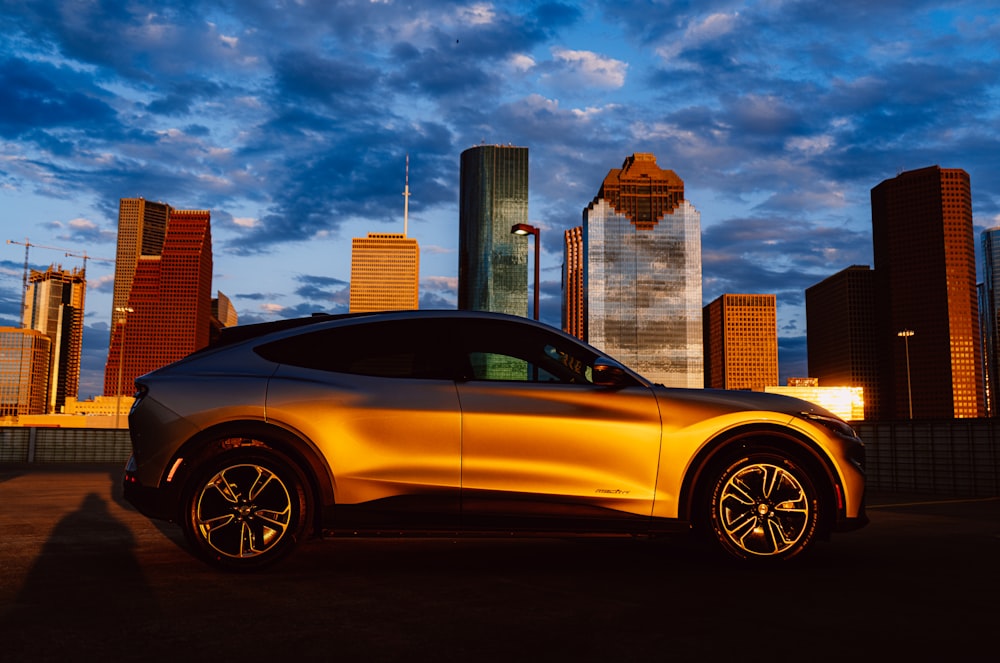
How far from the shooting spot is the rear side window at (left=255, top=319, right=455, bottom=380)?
204 inches

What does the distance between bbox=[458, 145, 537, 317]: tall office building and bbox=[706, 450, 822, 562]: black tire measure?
148 m

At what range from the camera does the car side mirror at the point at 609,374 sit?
5047 mm

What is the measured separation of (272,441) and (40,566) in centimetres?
161

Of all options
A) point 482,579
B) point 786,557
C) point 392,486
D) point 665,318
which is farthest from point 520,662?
point 665,318

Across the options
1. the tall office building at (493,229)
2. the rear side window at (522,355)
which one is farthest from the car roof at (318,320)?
the tall office building at (493,229)

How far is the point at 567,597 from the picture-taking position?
4227mm

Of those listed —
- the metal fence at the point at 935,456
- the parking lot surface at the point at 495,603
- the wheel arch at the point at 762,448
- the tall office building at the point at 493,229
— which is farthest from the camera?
the tall office building at the point at 493,229

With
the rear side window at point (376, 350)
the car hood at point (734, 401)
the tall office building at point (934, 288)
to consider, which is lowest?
the car hood at point (734, 401)

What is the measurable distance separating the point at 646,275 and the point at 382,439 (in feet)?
583

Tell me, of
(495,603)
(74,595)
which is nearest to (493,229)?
(74,595)

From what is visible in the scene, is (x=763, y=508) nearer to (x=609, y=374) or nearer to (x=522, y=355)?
(x=609, y=374)

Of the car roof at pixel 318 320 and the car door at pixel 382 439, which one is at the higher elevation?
the car roof at pixel 318 320

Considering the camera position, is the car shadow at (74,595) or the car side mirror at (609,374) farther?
the car side mirror at (609,374)

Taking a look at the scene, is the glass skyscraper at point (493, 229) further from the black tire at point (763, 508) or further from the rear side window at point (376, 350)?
the black tire at point (763, 508)
